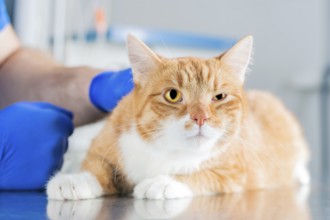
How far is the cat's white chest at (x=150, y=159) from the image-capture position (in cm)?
123

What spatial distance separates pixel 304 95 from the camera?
334 centimetres

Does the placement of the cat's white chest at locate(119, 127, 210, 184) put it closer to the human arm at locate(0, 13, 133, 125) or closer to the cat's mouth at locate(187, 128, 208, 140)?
the cat's mouth at locate(187, 128, 208, 140)

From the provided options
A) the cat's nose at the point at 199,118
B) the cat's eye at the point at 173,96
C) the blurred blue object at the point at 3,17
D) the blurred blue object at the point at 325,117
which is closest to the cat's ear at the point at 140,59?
the cat's eye at the point at 173,96

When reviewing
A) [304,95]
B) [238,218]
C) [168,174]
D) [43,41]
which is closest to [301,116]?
[304,95]

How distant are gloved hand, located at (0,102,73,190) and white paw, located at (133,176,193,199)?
0.89 ft

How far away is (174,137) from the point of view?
1.14 meters

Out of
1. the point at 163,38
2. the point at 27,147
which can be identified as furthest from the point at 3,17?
the point at 163,38

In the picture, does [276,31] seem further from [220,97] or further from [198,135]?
[198,135]

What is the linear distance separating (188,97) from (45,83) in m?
0.76

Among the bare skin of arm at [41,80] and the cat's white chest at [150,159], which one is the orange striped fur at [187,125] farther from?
the bare skin of arm at [41,80]

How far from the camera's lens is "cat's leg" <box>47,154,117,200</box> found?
1103mm

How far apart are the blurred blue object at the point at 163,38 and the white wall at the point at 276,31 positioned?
657 mm

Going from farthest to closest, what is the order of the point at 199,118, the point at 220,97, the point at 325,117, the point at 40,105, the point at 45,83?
1. the point at 325,117
2. the point at 45,83
3. the point at 40,105
4. the point at 220,97
5. the point at 199,118

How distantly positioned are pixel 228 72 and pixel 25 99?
853mm
